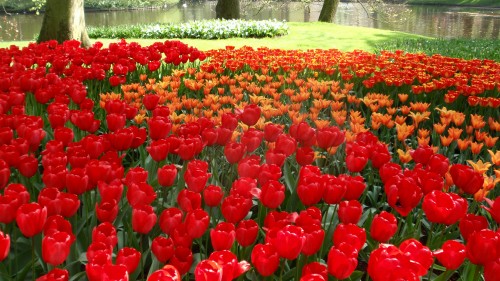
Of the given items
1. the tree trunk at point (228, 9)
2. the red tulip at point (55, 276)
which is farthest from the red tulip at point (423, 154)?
the tree trunk at point (228, 9)

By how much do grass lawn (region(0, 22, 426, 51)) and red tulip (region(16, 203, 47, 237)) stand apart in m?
12.0

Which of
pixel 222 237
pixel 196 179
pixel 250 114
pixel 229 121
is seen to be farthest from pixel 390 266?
pixel 250 114

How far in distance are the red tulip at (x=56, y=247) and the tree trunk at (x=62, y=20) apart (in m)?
9.37

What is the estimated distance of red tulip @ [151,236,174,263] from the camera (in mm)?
1651

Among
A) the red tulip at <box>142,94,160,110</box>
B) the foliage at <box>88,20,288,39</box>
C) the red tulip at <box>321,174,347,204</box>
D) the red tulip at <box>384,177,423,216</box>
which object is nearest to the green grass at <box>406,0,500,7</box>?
the foliage at <box>88,20,288,39</box>

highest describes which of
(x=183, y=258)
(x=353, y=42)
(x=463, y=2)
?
(x=463, y=2)

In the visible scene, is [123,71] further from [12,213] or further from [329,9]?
[329,9]

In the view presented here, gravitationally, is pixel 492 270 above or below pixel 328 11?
below

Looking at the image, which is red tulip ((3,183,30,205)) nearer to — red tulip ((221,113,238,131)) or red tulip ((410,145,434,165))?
red tulip ((221,113,238,131))

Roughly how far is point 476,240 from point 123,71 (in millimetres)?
4669

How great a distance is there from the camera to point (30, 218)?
5.56ft

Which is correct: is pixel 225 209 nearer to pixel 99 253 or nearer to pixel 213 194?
pixel 213 194

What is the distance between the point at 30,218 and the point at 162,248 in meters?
0.45

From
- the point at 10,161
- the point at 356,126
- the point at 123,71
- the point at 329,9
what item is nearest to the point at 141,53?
the point at 123,71
